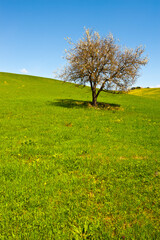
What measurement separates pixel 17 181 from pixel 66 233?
2.82m

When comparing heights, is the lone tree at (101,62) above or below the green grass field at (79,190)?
above

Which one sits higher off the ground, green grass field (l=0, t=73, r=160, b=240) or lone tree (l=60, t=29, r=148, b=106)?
lone tree (l=60, t=29, r=148, b=106)

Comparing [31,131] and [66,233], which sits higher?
[31,131]

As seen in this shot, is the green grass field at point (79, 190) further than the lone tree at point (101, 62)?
No

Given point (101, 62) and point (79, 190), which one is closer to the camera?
point (79, 190)

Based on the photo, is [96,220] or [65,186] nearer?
[96,220]

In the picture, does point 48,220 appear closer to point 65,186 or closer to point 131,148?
point 65,186

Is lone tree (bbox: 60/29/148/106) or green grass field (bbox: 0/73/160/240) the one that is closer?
green grass field (bbox: 0/73/160/240)

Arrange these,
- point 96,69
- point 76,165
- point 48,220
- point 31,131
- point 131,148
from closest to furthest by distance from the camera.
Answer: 1. point 48,220
2. point 76,165
3. point 131,148
4. point 31,131
5. point 96,69

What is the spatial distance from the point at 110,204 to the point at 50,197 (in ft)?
6.41

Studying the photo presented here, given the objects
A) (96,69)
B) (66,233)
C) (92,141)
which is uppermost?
(96,69)

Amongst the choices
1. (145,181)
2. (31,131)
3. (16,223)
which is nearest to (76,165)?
(145,181)

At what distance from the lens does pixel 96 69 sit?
23.8 metres

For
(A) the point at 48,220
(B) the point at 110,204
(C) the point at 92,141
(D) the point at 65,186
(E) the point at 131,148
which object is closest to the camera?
(A) the point at 48,220
